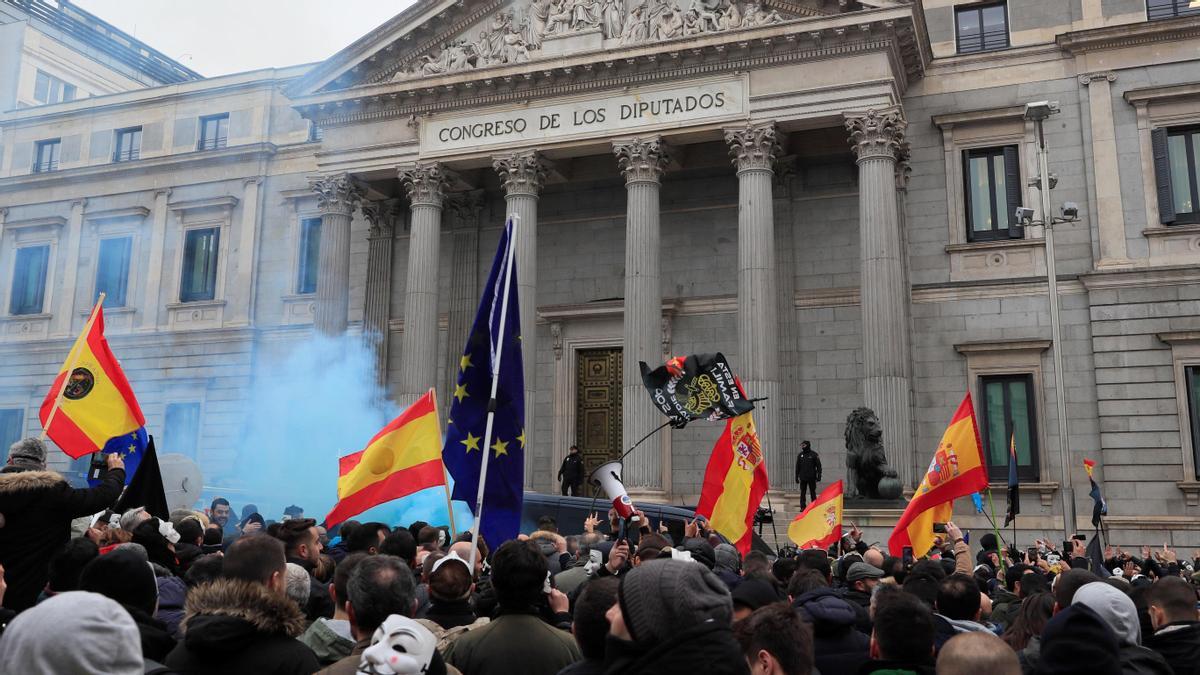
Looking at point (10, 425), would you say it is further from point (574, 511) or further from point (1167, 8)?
point (1167, 8)

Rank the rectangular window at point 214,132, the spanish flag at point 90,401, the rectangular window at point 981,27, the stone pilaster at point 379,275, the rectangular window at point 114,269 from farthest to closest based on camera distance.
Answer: the rectangular window at point 214,132, the rectangular window at point 114,269, the stone pilaster at point 379,275, the rectangular window at point 981,27, the spanish flag at point 90,401

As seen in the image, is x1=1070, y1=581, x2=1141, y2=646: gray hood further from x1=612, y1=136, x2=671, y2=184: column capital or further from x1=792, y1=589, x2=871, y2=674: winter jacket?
x1=612, y1=136, x2=671, y2=184: column capital

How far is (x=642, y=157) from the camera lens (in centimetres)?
2753

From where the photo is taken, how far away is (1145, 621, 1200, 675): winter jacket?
507cm

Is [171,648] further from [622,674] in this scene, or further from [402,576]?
[622,674]

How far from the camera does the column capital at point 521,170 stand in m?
28.7

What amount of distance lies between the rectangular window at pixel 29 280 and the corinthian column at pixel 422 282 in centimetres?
1854

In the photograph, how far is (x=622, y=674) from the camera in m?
3.16

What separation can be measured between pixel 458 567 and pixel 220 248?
3470cm

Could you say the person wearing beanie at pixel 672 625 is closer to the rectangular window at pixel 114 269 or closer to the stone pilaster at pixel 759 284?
the stone pilaster at pixel 759 284

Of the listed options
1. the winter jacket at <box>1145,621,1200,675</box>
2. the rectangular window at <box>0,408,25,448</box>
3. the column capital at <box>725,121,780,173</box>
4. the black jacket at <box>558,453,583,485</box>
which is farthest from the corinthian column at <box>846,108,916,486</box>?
the rectangular window at <box>0,408,25,448</box>

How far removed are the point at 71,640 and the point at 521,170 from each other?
26.4 metres

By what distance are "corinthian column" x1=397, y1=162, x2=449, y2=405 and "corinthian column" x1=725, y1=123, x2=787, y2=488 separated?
28.4ft

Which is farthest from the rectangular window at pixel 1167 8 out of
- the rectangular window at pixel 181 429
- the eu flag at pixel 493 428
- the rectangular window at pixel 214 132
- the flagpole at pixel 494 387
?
the rectangular window at pixel 181 429
